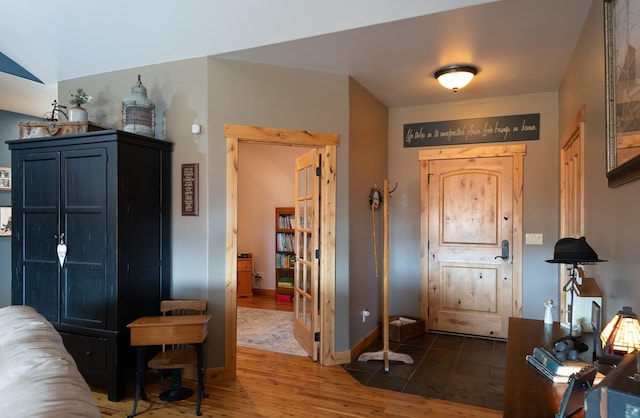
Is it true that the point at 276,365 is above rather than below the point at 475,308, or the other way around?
below

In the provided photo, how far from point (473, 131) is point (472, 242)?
126 cm

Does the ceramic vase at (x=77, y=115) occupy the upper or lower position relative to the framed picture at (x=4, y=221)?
upper

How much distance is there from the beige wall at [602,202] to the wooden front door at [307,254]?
2140 mm

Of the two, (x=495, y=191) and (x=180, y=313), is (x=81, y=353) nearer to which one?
(x=180, y=313)

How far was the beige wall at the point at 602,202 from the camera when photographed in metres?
1.67

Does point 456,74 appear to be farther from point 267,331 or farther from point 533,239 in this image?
point 267,331

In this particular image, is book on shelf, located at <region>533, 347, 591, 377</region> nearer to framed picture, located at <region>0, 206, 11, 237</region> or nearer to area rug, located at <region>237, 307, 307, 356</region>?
area rug, located at <region>237, 307, 307, 356</region>

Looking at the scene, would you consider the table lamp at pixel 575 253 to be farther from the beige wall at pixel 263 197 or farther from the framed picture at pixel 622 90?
the beige wall at pixel 263 197

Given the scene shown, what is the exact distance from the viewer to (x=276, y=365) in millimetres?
3742

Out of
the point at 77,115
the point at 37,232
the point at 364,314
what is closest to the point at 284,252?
the point at 364,314

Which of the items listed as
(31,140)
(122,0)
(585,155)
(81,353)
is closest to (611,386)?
(585,155)

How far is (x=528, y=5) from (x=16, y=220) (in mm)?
4188

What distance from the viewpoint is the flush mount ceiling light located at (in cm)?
356

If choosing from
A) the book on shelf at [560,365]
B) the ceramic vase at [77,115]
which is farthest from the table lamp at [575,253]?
the ceramic vase at [77,115]
